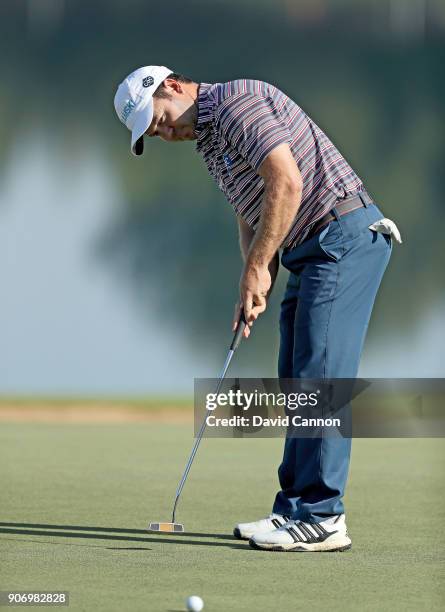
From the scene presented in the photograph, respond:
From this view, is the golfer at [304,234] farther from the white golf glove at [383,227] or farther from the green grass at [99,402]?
the green grass at [99,402]

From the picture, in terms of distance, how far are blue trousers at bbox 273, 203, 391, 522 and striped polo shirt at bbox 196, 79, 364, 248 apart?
0.24ft

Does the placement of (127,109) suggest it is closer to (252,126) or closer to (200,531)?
(252,126)

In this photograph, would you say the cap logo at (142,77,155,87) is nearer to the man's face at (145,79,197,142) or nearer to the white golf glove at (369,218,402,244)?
the man's face at (145,79,197,142)

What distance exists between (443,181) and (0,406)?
4092mm

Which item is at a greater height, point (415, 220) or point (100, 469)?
point (415, 220)

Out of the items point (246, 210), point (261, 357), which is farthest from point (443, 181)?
point (246, 210)

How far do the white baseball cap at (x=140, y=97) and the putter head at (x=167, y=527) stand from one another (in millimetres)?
1085

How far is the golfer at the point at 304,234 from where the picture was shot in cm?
314

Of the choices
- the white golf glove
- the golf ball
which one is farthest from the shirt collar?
the golf ball

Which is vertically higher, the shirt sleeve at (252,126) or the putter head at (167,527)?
the shirt sleeve at (252,126)

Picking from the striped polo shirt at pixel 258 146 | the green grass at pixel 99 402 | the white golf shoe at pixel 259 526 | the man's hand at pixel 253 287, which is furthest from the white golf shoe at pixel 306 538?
the green grass at pixel 99 402

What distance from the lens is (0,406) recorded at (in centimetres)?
870

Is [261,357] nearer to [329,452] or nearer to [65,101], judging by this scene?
[65,101]

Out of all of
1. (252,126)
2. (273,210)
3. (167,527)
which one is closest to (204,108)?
(252,126)
